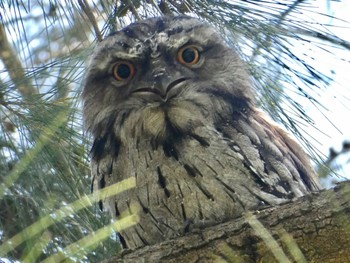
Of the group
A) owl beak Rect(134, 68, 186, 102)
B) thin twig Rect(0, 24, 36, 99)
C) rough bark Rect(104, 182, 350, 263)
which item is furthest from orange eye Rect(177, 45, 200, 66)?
rough bark Rect(104, 182, 350, 263)

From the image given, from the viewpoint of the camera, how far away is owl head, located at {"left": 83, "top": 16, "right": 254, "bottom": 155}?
2748 mm

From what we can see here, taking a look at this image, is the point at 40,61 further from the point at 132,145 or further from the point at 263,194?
the point at 263,194

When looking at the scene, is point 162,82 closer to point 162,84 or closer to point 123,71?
point 162,84

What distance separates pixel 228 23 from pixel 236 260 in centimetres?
103

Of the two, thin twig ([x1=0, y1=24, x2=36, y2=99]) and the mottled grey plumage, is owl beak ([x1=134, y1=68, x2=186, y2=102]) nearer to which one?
the mottled grey plumage

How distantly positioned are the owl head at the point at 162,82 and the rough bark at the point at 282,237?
2.14ft

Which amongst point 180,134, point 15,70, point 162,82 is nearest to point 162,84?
point 162,82

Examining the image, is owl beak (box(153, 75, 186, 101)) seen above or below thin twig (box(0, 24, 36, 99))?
below

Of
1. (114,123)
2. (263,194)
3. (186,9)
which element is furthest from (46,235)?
(186,9)

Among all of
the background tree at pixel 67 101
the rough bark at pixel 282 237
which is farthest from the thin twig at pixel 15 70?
the rough bark at pixel 282 237

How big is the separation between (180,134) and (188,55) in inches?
14.2

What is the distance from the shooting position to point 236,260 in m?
2.04

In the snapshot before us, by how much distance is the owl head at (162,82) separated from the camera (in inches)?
108

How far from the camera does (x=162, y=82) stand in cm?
267
